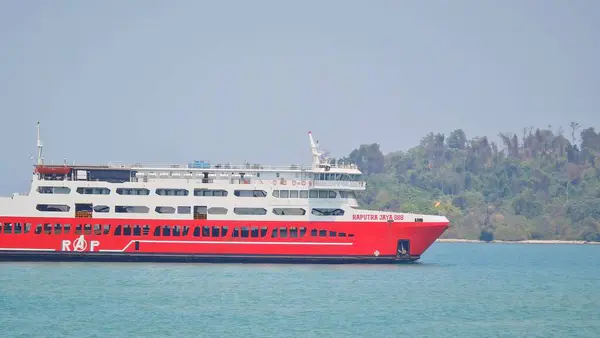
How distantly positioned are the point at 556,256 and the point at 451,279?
Result: 110ft

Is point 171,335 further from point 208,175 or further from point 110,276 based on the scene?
point 208,175

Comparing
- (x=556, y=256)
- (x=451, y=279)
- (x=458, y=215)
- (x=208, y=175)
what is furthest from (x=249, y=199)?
(x=458, y=215)

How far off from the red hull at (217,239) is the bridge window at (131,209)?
0.54m

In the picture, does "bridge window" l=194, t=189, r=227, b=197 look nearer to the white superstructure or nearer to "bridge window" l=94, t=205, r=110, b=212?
the white superstructure

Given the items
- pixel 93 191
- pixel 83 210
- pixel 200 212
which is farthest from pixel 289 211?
pixel 83 210

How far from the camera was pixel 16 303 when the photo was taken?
136ft

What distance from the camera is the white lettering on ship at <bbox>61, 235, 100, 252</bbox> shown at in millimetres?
55031

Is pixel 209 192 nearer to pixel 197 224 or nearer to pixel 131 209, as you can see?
pixel 197 224

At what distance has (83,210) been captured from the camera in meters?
55.5

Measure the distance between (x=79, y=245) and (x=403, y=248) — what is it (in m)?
17.1

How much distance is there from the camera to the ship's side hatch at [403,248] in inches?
2200

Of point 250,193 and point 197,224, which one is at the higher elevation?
point 250,193

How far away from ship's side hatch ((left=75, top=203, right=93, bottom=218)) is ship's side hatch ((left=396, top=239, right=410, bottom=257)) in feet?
53.8

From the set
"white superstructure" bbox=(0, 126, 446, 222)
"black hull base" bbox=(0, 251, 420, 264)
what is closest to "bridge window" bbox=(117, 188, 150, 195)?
"white superstructure" bbox=(0, 126, 446, 222)
